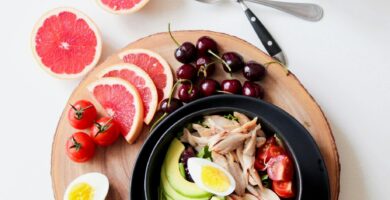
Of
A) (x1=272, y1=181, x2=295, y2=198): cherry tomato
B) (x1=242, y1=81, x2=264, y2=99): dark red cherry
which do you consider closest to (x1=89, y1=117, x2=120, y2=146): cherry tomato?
(x1=242, y1=81, x2=264, y2=99): dark red cherry

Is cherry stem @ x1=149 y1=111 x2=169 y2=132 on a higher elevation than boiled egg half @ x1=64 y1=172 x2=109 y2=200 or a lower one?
higher

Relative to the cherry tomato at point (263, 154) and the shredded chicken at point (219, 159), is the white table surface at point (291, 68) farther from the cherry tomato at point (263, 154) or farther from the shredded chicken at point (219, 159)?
the shredded chicken at point (219, 159)

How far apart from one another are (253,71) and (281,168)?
1.16 ft

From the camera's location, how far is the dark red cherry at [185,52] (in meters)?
1.88

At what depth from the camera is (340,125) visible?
1910 mm

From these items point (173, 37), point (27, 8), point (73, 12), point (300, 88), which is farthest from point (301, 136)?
point (27, 8)

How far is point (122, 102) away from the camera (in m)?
1.94

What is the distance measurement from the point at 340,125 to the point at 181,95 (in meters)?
0.58

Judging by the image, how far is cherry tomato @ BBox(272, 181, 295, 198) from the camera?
1.66 meters

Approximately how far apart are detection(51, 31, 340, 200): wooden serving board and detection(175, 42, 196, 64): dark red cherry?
48 mm

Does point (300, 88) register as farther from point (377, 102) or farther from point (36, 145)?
point (36, 145)

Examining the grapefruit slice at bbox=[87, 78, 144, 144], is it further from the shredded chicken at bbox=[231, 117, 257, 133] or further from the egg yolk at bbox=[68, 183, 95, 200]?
the shredded chicken at bbox=[231, 117, 257, 133]

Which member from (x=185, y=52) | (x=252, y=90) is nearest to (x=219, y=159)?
(x=252, y=90)

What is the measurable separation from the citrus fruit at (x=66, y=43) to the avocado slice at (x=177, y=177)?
1.62 ft
